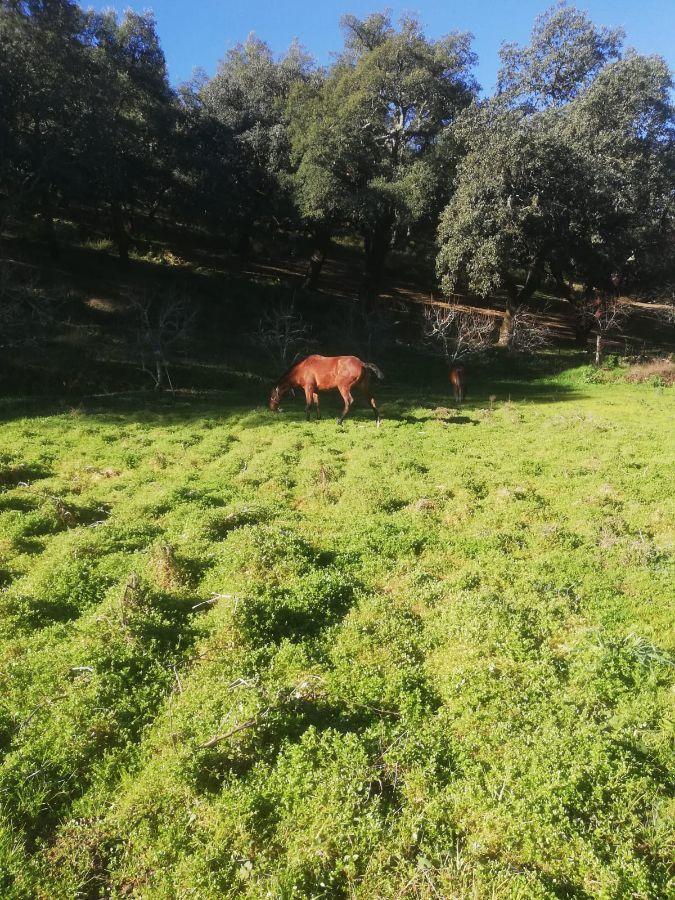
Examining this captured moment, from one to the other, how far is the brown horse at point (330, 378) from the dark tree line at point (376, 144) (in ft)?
40.2

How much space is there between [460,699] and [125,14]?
37.4m

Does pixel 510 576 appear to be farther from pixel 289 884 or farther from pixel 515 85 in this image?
pixel 515 85

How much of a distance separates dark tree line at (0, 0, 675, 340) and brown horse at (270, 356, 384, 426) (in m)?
12.2

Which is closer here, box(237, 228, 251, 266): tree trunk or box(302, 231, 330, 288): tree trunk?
box(302, 231, 330, 288): tree trunk

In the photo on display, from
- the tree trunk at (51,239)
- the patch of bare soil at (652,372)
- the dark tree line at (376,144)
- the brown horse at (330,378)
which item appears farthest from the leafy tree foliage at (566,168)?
the tree trunk at (51,239)

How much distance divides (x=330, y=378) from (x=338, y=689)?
506 inches

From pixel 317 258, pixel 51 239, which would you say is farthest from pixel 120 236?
pixel 317 258

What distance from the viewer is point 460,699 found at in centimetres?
500

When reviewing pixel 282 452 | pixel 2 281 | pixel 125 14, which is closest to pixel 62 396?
pixel 2 281

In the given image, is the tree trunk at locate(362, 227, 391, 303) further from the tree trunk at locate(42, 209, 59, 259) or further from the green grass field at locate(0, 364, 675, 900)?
the green grass field at locate(0, 364, 675, 900)

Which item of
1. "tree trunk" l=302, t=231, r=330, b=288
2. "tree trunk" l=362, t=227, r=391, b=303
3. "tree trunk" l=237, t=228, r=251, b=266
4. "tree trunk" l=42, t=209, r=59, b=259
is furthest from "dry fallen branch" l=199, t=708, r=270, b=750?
"tree trunk" l=237, t=228, r=251, b=266

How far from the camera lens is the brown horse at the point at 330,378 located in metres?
16.4

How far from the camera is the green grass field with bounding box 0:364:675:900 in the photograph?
A: 3676mm

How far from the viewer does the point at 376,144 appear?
92.8 feet
